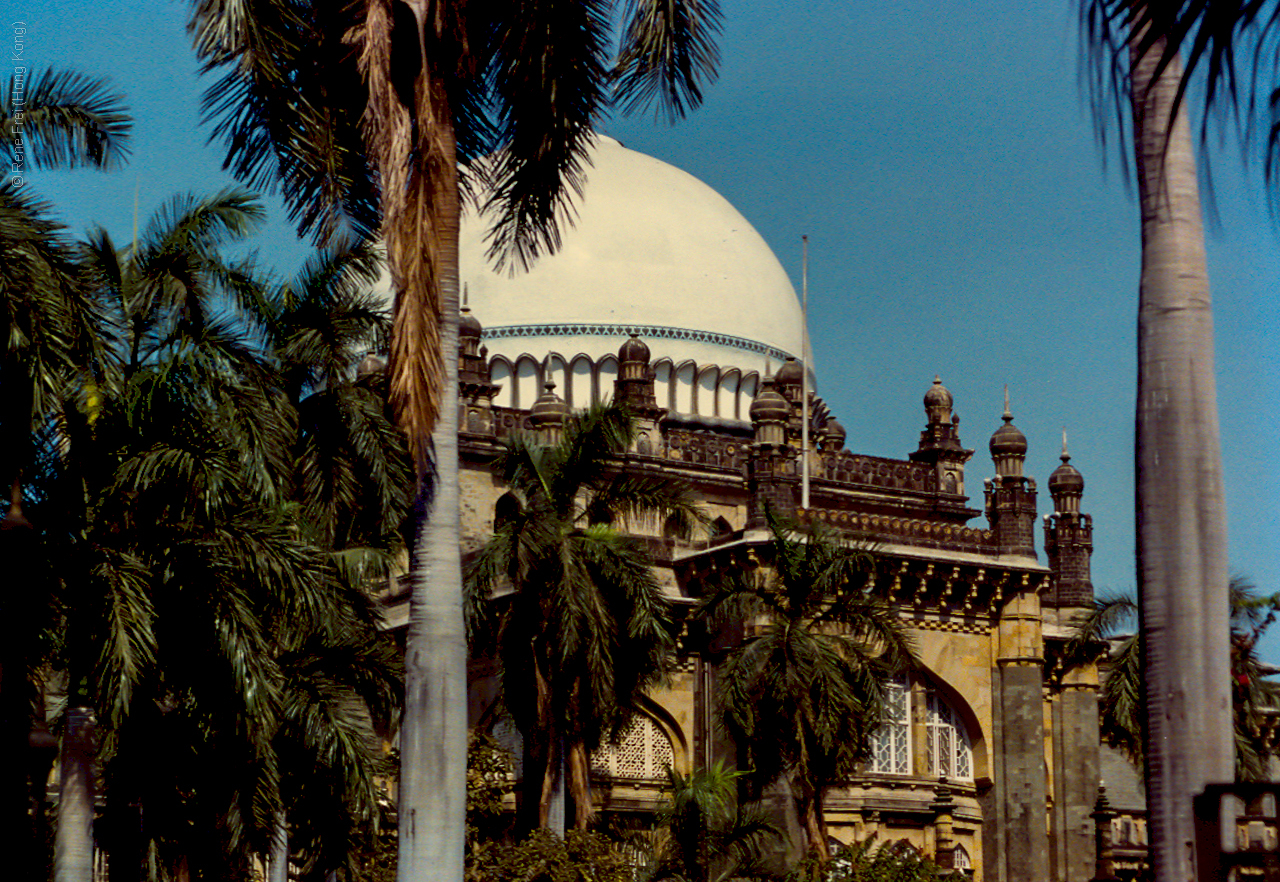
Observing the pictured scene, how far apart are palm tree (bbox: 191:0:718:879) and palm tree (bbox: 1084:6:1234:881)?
603 centimetres

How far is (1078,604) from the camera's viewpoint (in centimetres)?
4575

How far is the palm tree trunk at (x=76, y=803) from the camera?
18.5m


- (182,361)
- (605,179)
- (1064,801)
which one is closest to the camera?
(182,361)

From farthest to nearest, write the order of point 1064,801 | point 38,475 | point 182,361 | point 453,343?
point 1064,801 < point 182,361 < point 38,475 < point 453,343

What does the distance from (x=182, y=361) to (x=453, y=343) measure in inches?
252

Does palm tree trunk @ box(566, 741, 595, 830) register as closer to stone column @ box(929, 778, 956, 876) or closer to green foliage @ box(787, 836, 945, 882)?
green foliage @ box(787, 836, 945, 882)

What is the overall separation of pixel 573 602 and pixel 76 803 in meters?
9.67

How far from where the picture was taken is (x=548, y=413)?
41375mm

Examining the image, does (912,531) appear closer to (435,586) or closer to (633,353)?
(633,353)

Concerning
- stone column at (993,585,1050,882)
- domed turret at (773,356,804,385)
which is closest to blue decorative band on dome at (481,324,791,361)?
domed turret at (773,356,804,385)

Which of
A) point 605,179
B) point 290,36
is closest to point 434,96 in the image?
point 290,36

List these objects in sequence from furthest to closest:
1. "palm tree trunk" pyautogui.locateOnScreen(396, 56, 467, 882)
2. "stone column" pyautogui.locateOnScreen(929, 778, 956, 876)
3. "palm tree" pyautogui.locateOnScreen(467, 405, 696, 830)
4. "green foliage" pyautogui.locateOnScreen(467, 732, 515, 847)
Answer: "stone column" pyautogui.locateOnScreen(929, 778, 956, 876) < "green foliage" pyautogui.locateOnScreen(467, 732, 515, 847) < "palm tree" pyautogui.locateOnScreen(467, 405, 696, 830) < "palm tree trunk" pyautogui.locateOnScreen(396, 56, 467, 882)

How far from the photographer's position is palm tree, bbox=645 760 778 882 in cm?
2905

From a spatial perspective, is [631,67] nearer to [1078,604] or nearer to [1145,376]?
[1145,376]
